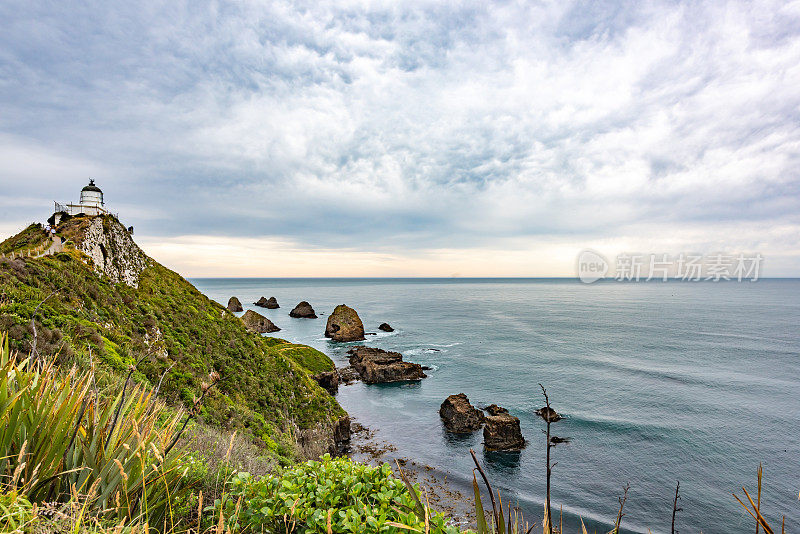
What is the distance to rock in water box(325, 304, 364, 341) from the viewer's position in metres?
73.6

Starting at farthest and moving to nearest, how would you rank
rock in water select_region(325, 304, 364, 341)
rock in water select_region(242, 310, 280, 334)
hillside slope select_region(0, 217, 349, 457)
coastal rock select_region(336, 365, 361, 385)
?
rock in water select_region(242, 310, 280, 334) < rock in water select_region(325, 304, 364, 341) < coastal rock select_region(336, 365, 361, 385) < hillside slope select_region(0, 217, 349, 457)

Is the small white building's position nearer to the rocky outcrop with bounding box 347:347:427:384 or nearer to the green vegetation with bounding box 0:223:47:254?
the green vegetation with bounding box 0:223:47:254

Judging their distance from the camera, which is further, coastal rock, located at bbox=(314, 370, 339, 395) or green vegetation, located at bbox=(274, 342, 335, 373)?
green vegetation, located at bbox=(274, 342, 335, 373)

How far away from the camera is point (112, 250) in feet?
83.1

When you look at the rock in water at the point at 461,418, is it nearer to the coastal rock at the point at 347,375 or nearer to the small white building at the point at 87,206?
the coastal rock at the point at 347,375

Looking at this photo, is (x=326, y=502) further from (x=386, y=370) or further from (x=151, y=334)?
(x=386, y=370)

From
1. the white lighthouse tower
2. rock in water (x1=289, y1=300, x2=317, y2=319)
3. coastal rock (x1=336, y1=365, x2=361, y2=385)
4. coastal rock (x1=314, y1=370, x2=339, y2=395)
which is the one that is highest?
the white lighthouse tower

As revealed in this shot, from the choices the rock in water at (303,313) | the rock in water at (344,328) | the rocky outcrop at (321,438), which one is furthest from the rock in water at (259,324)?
the rocky outcrop at (321,438)

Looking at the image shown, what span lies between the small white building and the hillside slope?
153cm

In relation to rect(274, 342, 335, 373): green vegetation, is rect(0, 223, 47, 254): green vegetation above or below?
above

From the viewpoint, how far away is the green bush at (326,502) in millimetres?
3537

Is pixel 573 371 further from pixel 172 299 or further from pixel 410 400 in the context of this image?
pixel 172 299

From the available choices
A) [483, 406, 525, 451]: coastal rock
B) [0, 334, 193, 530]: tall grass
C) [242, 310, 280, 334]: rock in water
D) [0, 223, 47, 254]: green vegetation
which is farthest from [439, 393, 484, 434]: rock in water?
[242, 310, 280, 334]: rock in water

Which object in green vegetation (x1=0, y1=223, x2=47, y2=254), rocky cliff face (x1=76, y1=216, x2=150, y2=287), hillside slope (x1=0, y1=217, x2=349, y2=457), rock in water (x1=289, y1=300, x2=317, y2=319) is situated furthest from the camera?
rock in water (x1=289, y1=300, x2=317, y2=319)
